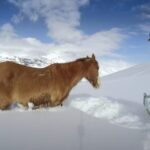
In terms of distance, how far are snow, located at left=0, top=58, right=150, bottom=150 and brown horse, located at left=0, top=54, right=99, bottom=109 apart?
0.90 ft

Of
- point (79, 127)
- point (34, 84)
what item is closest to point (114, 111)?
point (79, 127)

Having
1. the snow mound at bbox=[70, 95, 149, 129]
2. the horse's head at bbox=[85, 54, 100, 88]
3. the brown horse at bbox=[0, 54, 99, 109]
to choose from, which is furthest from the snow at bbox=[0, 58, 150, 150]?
the horse's head at bbox=[85, 54, 100, 88]

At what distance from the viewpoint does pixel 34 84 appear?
8961 mm

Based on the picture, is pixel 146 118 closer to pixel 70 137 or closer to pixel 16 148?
pixel 70 137

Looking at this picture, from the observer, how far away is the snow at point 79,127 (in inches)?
190

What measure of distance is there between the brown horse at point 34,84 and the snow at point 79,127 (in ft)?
0.90

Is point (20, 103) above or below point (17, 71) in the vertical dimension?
below

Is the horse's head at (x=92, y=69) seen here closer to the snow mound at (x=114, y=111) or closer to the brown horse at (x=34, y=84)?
the brown horse at (x=34, y=84)

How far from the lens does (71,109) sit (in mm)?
8883

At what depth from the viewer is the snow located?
4.82 metres

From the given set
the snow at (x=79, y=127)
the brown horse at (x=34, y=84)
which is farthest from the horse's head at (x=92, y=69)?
the snow at (x=79, y=127)

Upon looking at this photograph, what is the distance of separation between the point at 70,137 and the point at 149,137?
4.29 feet

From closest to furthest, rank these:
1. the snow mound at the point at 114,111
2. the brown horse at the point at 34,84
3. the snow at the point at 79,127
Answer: the snow at the point at 79,127
the snow mound at the point at 114,111
the brown horse at the point at 34,84

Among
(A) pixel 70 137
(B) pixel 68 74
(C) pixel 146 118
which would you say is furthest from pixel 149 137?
(B) pixel 68 74
